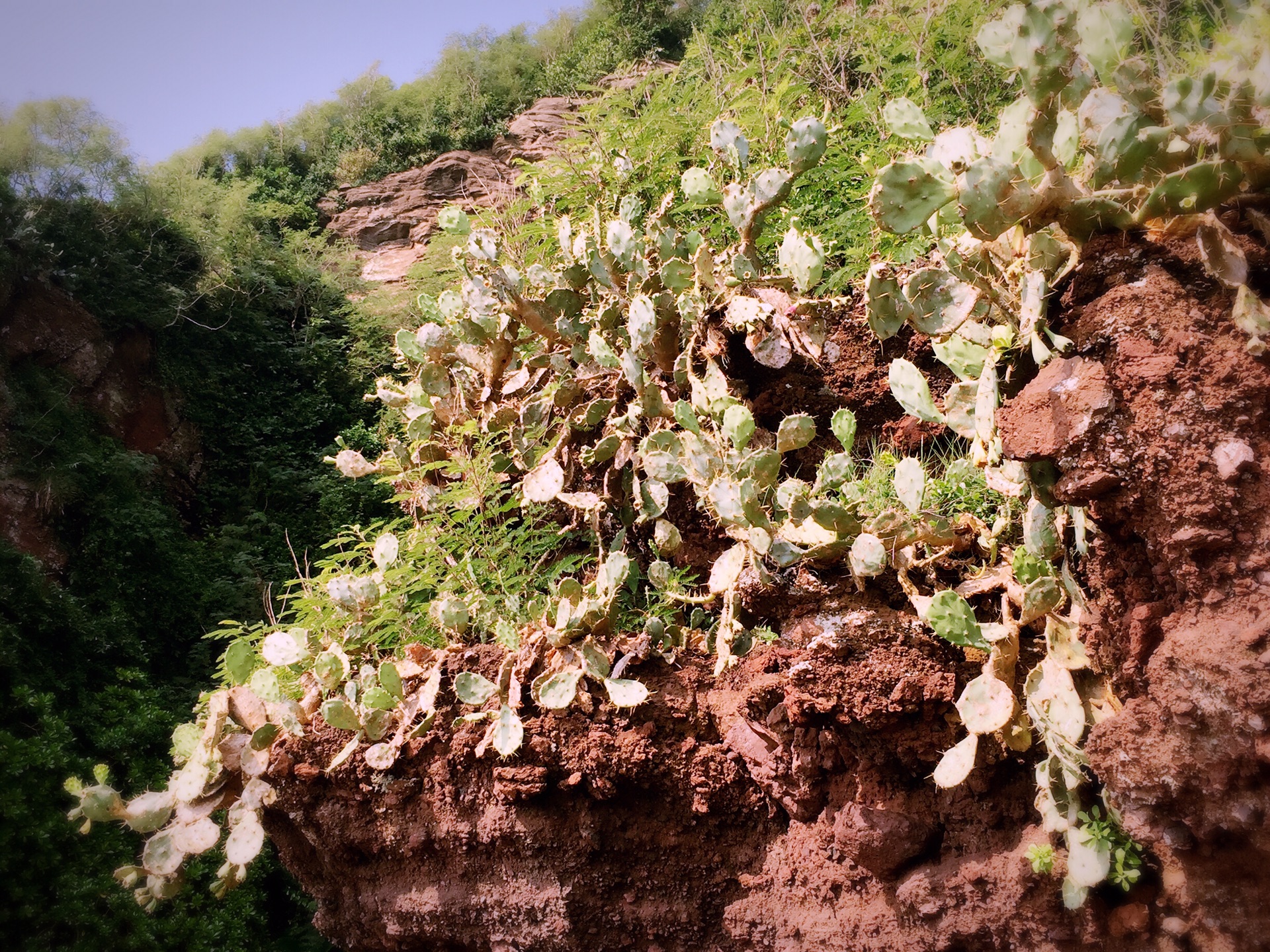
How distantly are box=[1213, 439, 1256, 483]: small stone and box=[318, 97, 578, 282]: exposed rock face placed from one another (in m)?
11.2

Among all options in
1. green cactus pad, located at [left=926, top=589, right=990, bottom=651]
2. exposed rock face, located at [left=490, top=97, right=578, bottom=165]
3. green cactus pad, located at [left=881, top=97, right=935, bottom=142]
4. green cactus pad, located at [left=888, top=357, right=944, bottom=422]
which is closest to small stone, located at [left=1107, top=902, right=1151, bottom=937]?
green cactus pad, located at [left=926, top=589, right=990, bottom=651]

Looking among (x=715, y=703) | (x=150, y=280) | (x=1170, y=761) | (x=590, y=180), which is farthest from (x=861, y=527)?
(x=150, y=280)

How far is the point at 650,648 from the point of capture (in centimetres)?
201

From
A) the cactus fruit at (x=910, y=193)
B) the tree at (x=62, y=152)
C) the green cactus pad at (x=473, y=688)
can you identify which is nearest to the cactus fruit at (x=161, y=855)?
the green cactus pad at (x=473, y=688)

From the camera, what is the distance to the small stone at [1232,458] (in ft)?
3.99

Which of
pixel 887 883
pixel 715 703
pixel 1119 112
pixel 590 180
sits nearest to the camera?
pixel 1119 112

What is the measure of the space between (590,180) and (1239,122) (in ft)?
9.82

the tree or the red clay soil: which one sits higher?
the tree

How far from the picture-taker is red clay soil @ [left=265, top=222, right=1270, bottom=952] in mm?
1229

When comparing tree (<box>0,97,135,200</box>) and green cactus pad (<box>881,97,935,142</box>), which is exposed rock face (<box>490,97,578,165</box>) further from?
green cactus pad (<box>881,97,935,142</box>)

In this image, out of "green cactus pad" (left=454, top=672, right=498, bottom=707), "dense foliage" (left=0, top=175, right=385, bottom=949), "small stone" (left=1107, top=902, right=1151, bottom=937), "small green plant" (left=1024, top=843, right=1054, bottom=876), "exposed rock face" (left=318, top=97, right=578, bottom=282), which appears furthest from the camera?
"exposed rock face" (left=318, top=97, right=578, bottom=282)

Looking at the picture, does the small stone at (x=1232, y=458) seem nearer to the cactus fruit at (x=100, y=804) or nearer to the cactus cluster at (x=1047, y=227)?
the cactus cluster at (x=1047, y=227)

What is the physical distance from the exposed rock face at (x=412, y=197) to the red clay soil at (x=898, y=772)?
10.3m

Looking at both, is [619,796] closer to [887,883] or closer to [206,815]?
[887,883]
